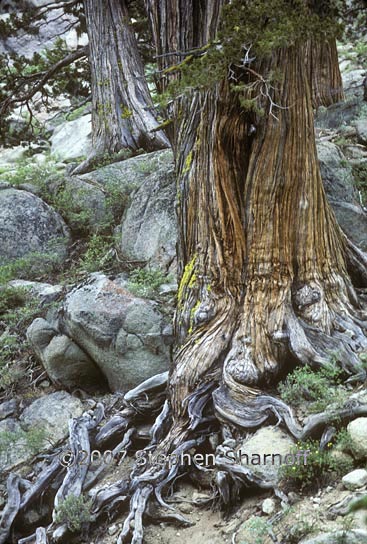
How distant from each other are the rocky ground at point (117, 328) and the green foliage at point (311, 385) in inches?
4.0

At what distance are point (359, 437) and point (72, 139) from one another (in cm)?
1294

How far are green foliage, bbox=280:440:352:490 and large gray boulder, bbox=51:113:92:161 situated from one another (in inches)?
413

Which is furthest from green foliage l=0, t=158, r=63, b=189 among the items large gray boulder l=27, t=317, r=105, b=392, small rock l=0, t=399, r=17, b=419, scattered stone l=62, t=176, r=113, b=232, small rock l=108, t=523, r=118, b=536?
small rock l=108, t=523, r=118, b=536

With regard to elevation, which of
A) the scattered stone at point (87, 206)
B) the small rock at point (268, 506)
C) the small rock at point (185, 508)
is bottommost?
the small rock at point (185, 508)

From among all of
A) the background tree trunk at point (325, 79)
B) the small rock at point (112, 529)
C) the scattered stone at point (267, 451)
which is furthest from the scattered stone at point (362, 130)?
the small rock at point (112, 529)

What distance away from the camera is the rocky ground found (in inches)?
146

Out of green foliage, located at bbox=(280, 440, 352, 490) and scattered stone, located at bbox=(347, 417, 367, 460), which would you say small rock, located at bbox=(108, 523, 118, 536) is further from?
scattered stone, located at bbox=(347, 417, 367, 460)

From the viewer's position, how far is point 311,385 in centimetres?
457

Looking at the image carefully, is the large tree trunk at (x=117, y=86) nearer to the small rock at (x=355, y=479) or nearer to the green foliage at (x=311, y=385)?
the green foliage at (x=311, y=385)

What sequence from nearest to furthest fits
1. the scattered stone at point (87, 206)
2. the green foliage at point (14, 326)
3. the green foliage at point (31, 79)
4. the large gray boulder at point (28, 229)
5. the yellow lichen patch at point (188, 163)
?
the yellow lichen patch at point (188, 163), the green foliage at point (14, 326), the large gray boulder at point (28, 229), the scattered stone at point (87, 206), the green foliage at point (31, 79)

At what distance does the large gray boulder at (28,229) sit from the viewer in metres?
8.27

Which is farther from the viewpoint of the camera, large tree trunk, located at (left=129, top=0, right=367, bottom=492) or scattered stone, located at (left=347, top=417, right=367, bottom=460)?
large tree trunk, located at (left=129, top=0, right=367, bottom=492)

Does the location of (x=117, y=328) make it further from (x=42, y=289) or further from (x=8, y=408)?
(x=42, y=289)

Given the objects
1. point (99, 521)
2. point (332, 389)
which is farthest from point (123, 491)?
point (332, 389)
